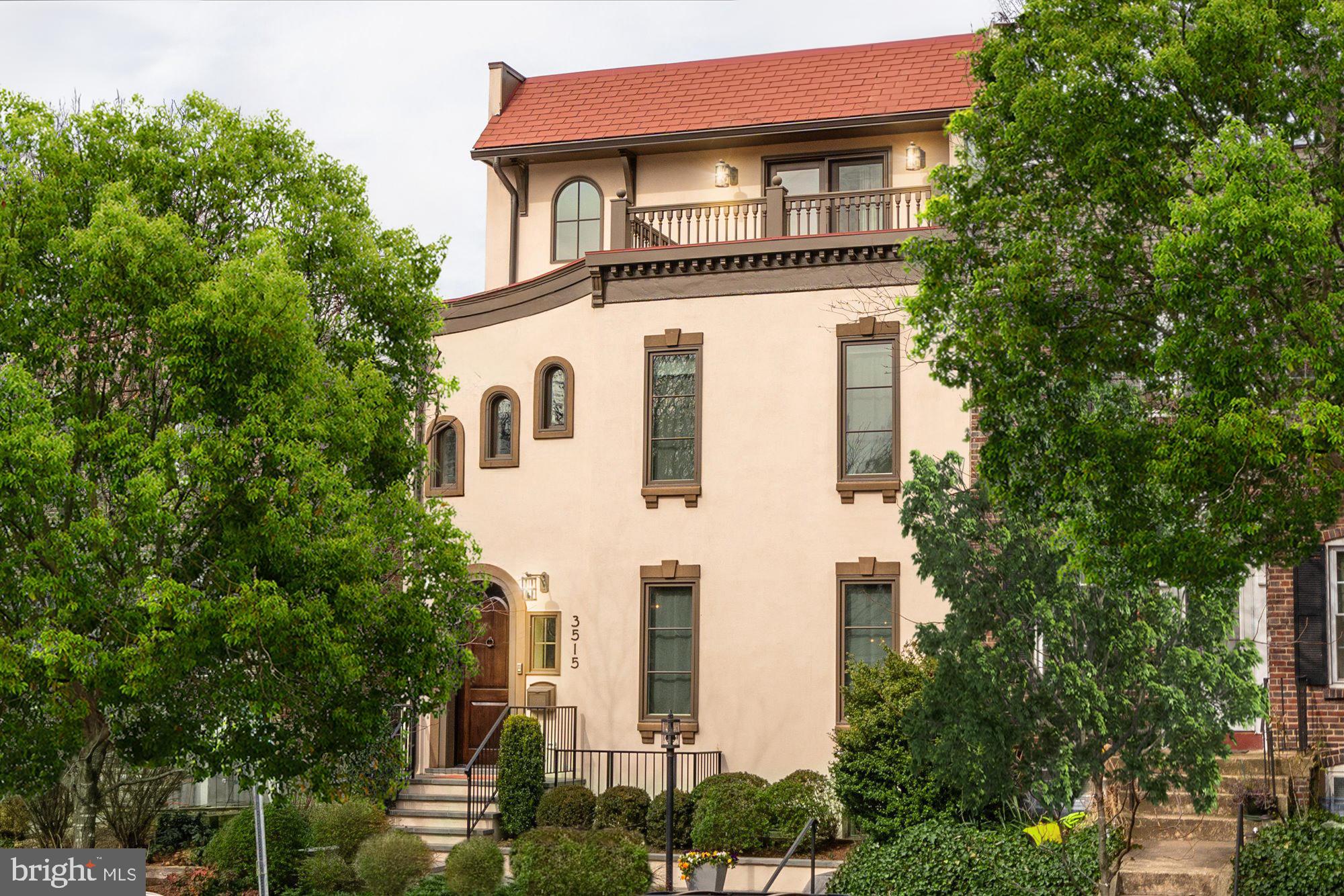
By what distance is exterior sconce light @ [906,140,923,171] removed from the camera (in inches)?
904

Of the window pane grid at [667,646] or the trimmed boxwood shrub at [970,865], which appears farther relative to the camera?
the window pane grid at [667,646]

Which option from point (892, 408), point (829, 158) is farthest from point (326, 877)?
point (829, 158)

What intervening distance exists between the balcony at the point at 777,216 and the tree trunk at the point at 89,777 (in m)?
11.2

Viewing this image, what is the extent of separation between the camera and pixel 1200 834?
16.5 m

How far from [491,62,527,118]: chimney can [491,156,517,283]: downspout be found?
1264 millimetres

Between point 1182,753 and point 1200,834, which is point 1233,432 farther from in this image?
point 1200,834

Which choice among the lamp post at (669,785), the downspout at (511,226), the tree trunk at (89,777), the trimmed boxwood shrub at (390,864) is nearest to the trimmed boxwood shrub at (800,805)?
the lamp post at (669,785)

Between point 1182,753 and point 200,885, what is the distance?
11.0 m

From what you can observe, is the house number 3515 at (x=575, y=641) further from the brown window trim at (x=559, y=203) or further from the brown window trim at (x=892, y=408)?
the brown window trim at (x=559, y=203)

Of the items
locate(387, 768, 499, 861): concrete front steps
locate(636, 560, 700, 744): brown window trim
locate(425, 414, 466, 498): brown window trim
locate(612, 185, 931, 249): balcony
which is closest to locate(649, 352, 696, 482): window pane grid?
locate(636, 560, 700, 744): brown window trim

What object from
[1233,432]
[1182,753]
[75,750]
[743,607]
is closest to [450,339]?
[743,607]

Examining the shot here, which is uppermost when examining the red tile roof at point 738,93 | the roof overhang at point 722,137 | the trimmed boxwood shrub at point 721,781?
the red tile roof at point 738,93

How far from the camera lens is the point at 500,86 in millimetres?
26031

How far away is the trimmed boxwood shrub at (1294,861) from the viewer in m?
14.1
